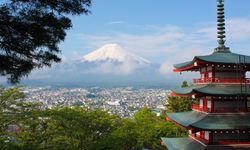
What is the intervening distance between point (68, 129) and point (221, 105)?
14243mm

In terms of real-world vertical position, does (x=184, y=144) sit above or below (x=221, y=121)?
below

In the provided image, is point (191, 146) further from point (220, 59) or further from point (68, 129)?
point (68, 129)

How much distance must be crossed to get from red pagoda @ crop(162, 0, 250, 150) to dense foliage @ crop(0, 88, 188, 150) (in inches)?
435

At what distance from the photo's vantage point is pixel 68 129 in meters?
28.7

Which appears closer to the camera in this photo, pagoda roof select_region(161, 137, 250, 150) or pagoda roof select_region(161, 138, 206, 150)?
pagoda roof select_region(161, 137, 250, 150)

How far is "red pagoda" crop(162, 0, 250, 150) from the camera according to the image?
17.6m

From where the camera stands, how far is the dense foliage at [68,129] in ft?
85.9

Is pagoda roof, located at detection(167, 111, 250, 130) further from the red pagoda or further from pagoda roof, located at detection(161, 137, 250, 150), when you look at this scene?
pagoda roof, located at detection(161, 137, 250, 150)

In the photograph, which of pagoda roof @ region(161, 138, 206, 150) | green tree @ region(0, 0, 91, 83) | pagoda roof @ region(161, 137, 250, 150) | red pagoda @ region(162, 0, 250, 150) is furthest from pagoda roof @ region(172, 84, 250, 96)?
green tree @ region(0, 0, 91, 83)

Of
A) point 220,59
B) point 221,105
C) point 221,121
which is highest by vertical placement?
point 220,59

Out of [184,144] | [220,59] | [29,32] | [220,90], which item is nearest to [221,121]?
[220,90]

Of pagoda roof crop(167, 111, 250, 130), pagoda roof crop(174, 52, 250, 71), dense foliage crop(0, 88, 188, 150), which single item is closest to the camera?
pagoda roof crop(167, 111, 250, 130)

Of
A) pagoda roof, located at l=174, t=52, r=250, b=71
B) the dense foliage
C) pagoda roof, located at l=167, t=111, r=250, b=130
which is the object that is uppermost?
pagoda roof, located at l=174, t=52, r=250, b=71

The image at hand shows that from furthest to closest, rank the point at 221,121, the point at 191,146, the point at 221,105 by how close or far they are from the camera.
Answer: the point at 191,146 < the point at 221,105 < the point at 221,121
